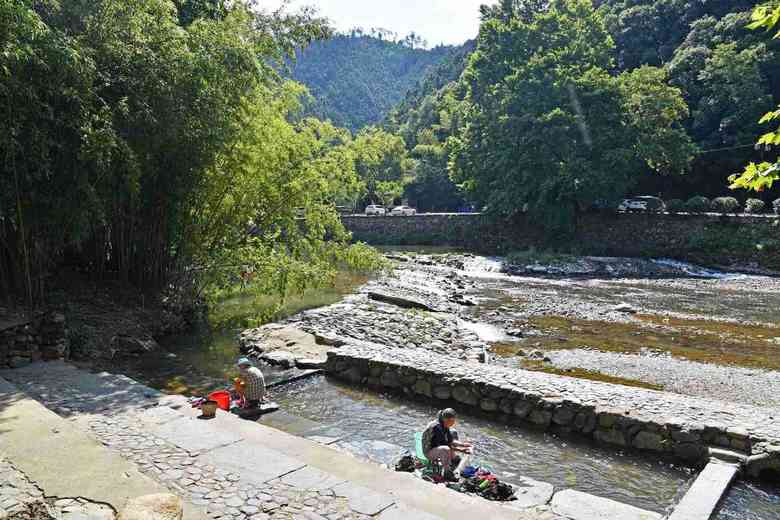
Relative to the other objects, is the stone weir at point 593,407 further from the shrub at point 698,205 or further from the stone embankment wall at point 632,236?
the shrub at point 698,205

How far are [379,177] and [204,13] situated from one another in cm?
4595

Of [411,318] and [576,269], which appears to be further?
[576,269]

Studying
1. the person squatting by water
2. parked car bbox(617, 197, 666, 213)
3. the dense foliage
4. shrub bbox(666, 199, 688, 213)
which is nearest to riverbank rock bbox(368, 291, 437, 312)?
the dense foliage

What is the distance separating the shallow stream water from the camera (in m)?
6.77

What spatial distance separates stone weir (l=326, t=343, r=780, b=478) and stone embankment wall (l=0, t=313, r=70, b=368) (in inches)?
201

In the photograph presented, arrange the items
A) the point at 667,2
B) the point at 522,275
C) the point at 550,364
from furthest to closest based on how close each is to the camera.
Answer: the point at 667,2, the point at 522,275, the point at 550,364

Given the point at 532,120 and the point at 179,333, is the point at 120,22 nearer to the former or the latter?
the point at 179,333

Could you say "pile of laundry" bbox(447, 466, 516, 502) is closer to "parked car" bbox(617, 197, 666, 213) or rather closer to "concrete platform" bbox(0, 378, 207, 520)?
"concrete platform" bbox(0, 378, 207, 520)

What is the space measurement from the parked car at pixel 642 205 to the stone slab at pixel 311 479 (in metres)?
33.0

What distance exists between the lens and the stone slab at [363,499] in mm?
4996

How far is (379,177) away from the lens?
6228cm

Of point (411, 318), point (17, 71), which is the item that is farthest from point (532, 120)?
point (17, 71)

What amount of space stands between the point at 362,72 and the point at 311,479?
17826 centimetres

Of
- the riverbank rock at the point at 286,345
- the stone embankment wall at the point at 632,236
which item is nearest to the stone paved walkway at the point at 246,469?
the riverbank rock at the point at 286,345
